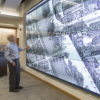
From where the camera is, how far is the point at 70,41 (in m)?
2.99

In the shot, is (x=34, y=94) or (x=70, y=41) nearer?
(x=70, y=41)

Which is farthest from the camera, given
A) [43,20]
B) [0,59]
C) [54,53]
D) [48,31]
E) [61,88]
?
[0,59]

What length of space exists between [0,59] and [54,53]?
280cm

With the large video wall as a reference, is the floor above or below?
below

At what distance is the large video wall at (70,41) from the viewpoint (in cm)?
243

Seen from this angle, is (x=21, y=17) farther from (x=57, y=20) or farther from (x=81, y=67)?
(x=81, y=67)

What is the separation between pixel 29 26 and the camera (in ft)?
17.7

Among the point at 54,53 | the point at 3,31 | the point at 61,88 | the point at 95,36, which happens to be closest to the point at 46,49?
the point at 54,53

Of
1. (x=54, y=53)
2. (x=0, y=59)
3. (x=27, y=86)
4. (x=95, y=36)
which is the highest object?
(x=95, y=36)

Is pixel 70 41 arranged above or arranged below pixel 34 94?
above

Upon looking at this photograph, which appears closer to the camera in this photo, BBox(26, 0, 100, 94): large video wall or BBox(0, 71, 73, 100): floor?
BBox(26, 0, 100, 94): large video wall

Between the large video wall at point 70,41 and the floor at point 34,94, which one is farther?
the floor at point 34,94

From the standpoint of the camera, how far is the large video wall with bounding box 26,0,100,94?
243 cm

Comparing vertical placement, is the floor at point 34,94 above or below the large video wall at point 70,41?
below
